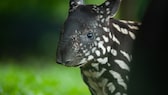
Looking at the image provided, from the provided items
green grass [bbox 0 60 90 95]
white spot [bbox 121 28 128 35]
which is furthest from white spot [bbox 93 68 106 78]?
green grass [bbox 0 60 90 95]

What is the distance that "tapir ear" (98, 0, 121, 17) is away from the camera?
251 cm

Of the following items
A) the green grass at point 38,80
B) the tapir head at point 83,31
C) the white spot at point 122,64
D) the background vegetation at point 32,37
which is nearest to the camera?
the tapir head at point 83,31

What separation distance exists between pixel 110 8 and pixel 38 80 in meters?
2.85

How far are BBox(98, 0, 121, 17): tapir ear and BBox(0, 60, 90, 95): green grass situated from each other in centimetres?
223

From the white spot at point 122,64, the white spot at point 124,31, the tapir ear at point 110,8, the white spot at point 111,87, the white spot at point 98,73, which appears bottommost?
the white spot at point 111,87

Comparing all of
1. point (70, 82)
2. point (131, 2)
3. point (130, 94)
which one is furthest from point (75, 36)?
point (70, 82)

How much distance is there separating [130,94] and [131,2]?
4.74m

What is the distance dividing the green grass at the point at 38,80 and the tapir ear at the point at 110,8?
7.33 ft

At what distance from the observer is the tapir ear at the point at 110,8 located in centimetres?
251

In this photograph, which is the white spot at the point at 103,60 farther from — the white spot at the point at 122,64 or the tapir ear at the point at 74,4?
the tapir ear at the point at 74,4

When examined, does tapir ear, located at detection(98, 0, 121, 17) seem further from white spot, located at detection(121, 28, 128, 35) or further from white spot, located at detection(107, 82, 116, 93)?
white spot, located at detection(107, 82, 116, 93)

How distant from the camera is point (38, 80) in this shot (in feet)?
17.3

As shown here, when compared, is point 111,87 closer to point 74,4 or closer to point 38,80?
point 74,4

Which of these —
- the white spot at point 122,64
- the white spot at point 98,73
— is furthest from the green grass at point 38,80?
the white spot at point 122,64
